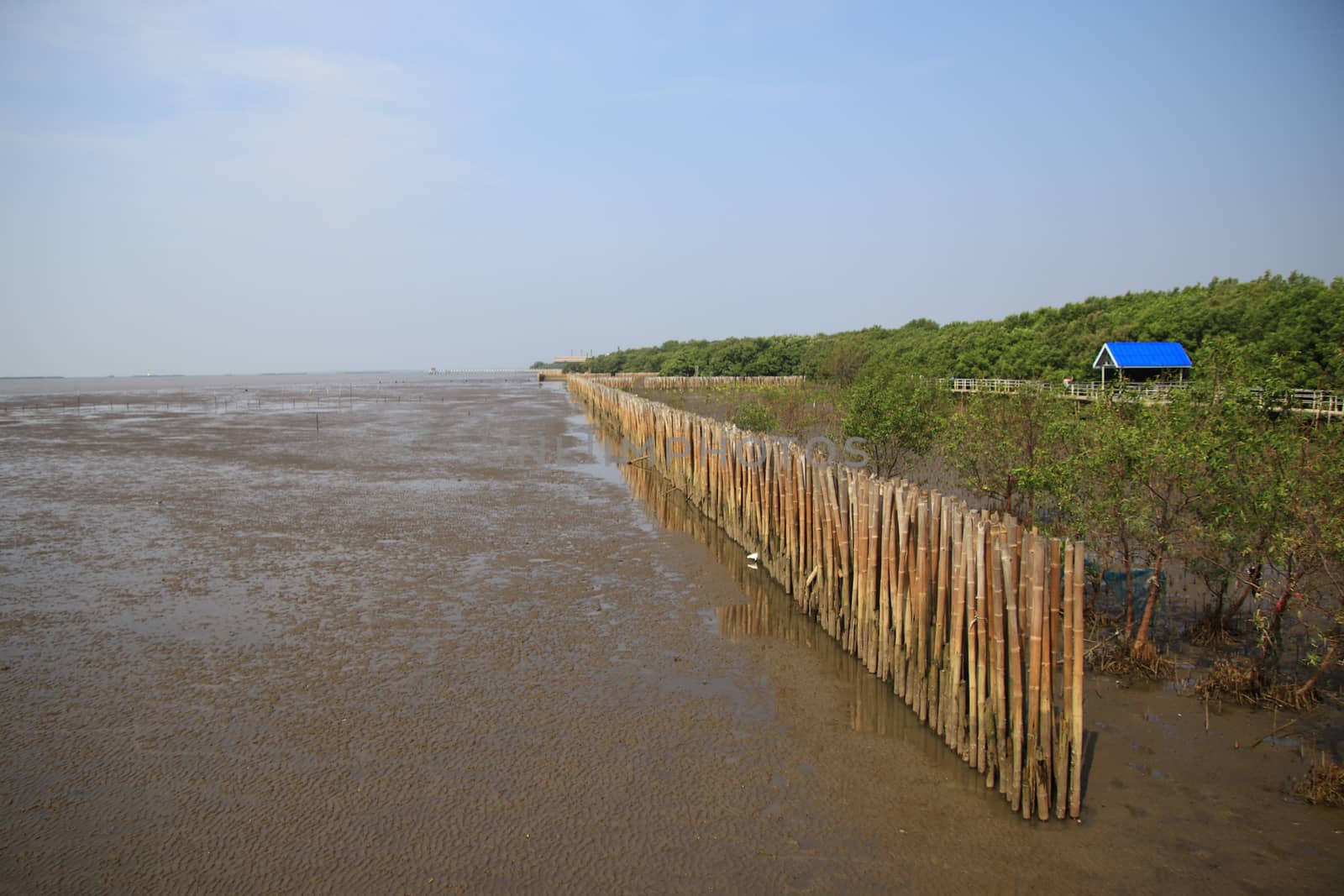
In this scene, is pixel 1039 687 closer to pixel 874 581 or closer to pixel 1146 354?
pixel 874 581

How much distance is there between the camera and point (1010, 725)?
510 centimetres

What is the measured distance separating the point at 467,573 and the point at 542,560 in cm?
108

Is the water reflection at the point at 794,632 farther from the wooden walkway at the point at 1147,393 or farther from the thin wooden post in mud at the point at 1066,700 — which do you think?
the wooden walkway at the point at 1147,393

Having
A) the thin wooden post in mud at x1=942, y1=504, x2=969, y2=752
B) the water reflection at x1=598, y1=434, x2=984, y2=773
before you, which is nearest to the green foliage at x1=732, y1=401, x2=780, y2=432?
the water reflection at x1=598, y1=434, x2=984, y2=773

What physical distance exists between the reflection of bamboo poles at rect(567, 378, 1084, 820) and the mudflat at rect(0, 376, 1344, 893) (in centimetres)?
21

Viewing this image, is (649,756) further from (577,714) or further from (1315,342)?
(1315,342)

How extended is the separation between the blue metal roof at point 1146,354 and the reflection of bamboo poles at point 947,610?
28.6 meters

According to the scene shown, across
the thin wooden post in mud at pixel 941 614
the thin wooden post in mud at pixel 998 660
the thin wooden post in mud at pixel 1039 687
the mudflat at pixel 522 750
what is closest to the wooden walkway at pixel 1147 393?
the thin wooden post in mud at pixel 941 614

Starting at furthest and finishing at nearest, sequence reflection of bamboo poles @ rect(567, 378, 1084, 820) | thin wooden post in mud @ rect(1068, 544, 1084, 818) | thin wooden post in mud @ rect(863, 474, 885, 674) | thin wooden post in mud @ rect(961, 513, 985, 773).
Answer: thin wooden post in mud @ rect(863, 474, 885, 674) < thin wooden post in mud @ rect(961, 513, 985, 773) < reflection of bamboo poles @ rect(567, 378, 1084, 820) < thin wooden post in mud @ rect(1068, 544, 1084, 818)

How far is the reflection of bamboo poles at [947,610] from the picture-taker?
4801mm

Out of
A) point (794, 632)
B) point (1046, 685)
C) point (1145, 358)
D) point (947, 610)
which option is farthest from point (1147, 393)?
point (1046, 685)

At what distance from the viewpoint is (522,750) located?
227 inches

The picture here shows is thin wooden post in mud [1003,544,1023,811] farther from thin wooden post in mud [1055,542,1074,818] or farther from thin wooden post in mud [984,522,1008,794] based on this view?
thin wooden post in mud [1055,542,1074,818]

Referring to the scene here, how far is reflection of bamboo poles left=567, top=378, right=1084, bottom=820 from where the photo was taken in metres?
4.80
